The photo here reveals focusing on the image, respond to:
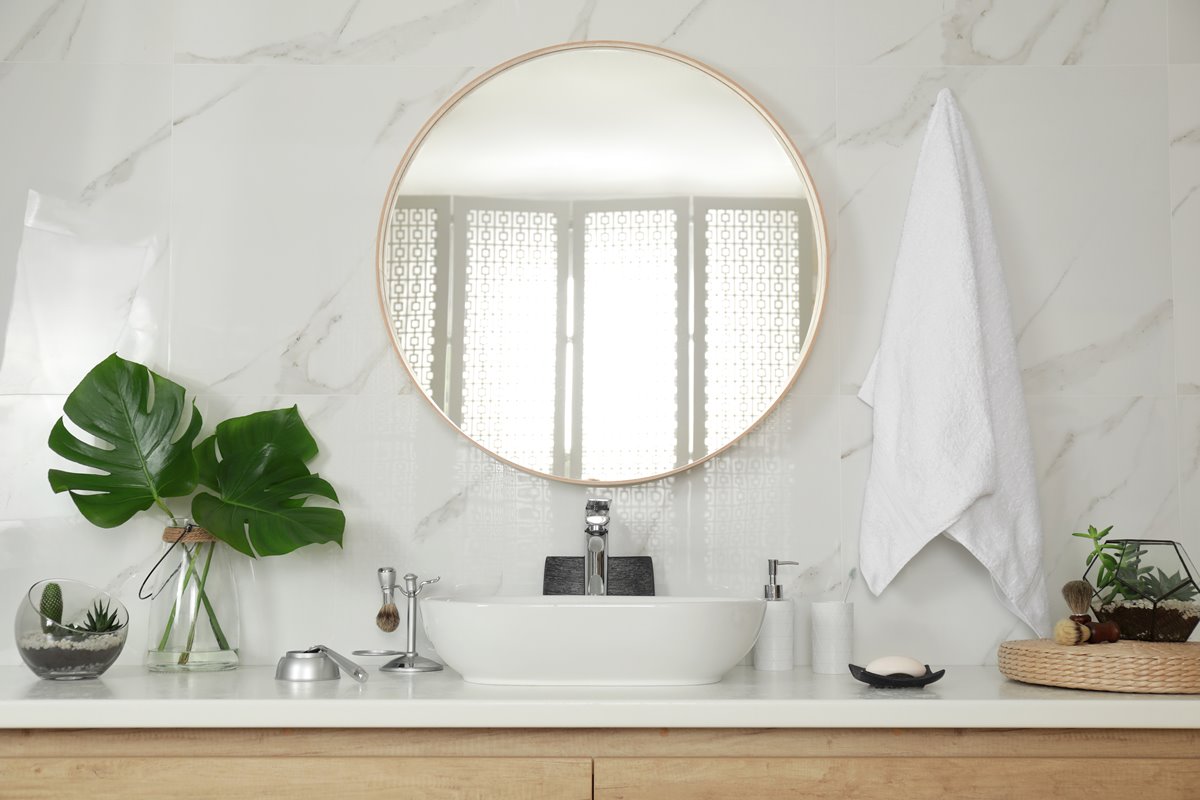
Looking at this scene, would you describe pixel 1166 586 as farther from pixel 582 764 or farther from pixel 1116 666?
pixel 582 764

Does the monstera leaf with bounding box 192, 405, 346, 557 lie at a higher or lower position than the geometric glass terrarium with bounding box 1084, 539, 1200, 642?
higher

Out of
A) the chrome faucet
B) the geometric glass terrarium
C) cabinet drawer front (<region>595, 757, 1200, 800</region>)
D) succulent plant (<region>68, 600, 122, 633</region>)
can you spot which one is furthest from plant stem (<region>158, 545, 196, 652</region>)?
the geometric glass terrarium

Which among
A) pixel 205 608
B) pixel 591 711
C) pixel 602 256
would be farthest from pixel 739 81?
pixel 205 608

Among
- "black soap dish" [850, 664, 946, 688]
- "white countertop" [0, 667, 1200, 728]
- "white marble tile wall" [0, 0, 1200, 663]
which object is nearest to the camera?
"white countertop" [0, 667, 1200, 728]

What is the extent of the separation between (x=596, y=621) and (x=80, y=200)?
1.11m

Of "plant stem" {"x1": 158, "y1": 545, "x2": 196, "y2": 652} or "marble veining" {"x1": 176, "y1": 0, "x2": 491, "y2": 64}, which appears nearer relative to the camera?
"plant stem" {"x1": 158, "y1": 545, "x2": 196, "y2": 652}

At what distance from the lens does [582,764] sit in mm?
1163

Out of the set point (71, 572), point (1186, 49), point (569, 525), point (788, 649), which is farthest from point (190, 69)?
point (1186, 49)

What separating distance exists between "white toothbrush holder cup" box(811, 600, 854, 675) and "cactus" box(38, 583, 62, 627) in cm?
102

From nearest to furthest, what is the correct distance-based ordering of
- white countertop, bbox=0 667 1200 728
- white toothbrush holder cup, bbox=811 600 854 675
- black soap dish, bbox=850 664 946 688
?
white countertop, bbox=0 667 1200 728, black soap dish, bbox=850 664 946 688, white toothbrush holder cup, bbox=811 600 854 675

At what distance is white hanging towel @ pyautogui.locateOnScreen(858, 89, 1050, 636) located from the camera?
1528 millimetres

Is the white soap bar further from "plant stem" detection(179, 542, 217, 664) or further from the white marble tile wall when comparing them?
"plant stem" detection(179, 542, 217, 664)

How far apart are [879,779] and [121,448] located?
3.74 ft

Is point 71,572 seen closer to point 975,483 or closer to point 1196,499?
point 975,483
